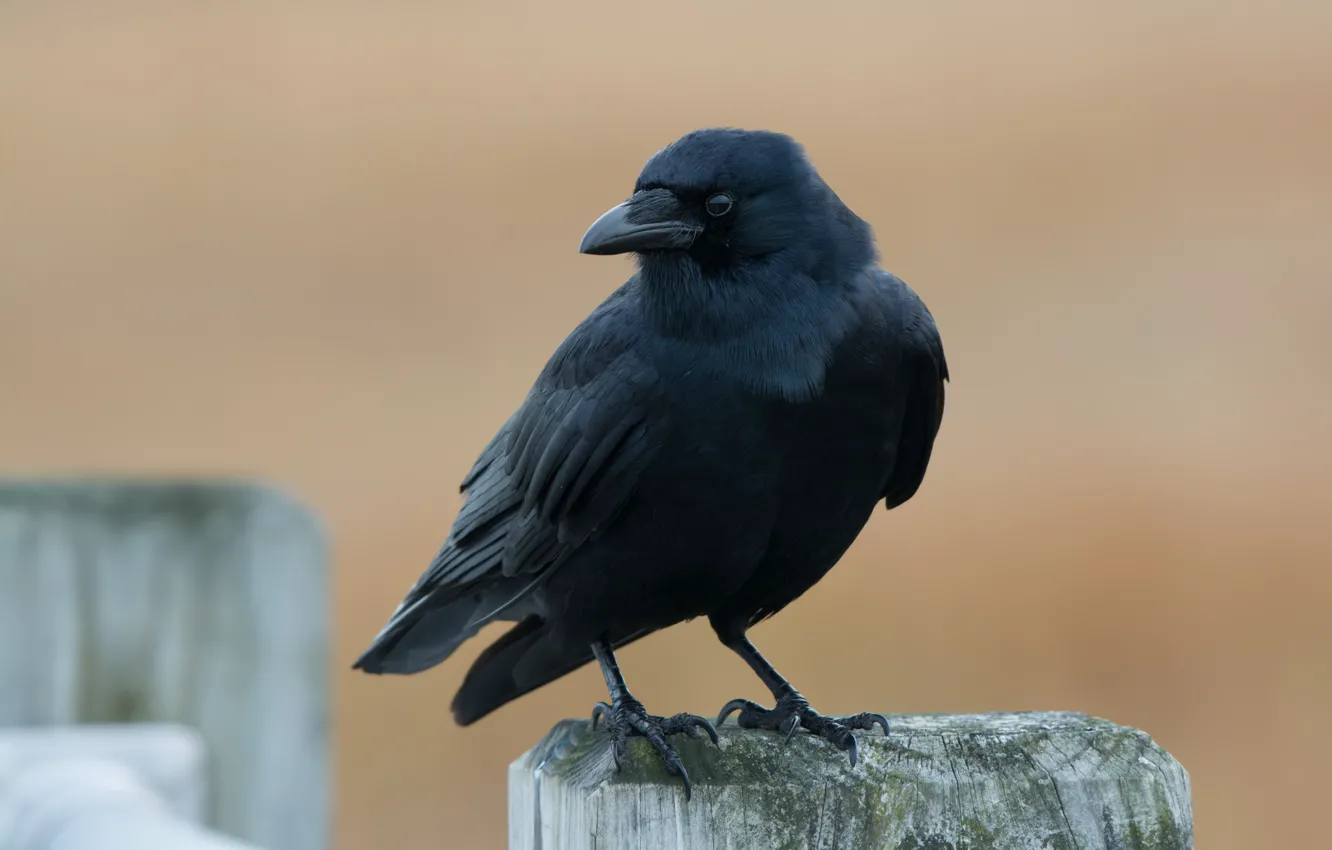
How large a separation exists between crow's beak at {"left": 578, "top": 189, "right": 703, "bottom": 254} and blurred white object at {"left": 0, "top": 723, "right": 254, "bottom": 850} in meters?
1.15

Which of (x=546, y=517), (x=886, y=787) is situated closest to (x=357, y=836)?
(x=546, y=517)

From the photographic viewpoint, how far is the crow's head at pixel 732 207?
2844 mm

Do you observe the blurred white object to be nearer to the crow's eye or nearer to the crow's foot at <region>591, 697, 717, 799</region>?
the crow's foot at <region>591, 697, 717, 799</region>

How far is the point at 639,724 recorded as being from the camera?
7.47 ft

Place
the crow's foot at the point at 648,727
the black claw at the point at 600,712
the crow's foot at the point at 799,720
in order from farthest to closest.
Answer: the black claw at the point at 600,712 → the crow's foot at the point at 799,720 → the crow's foot at the point at 648,727

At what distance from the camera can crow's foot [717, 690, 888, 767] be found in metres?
2.04

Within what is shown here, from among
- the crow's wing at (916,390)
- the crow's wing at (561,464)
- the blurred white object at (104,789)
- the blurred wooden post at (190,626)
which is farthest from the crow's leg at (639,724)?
the blurred wooden post at (190,626)

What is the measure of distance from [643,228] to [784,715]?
866 mm

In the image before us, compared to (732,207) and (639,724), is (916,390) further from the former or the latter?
(639,724)

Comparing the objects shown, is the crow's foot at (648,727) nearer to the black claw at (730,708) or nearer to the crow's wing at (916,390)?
the black claw at (730,708)

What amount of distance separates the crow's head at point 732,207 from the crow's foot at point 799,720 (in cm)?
76

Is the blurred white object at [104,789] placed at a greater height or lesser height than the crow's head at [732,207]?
lesser

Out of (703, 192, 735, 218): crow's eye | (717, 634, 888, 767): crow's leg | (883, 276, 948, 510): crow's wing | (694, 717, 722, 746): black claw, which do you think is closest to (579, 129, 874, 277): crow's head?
(703, 192, 735, 218): crow's eye

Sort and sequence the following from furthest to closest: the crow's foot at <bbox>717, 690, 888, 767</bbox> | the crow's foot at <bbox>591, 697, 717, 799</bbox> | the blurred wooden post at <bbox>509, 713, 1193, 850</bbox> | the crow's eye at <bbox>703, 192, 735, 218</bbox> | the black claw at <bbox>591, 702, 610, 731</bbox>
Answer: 1. the crow's eye at <bbox>703, 192, 735, 218</bbox>
2. the black claw at <bbox>591, 702, 610, 731</bbox>
3. the crow's foot at <bbox>717, 690, 888, 767</bbox>
4. the crow's foot at <bbox>591, 697, 717, 799</bbox>
5. the blurred wooden post at <bbox>509, 713, 1193, 850</bbox>
